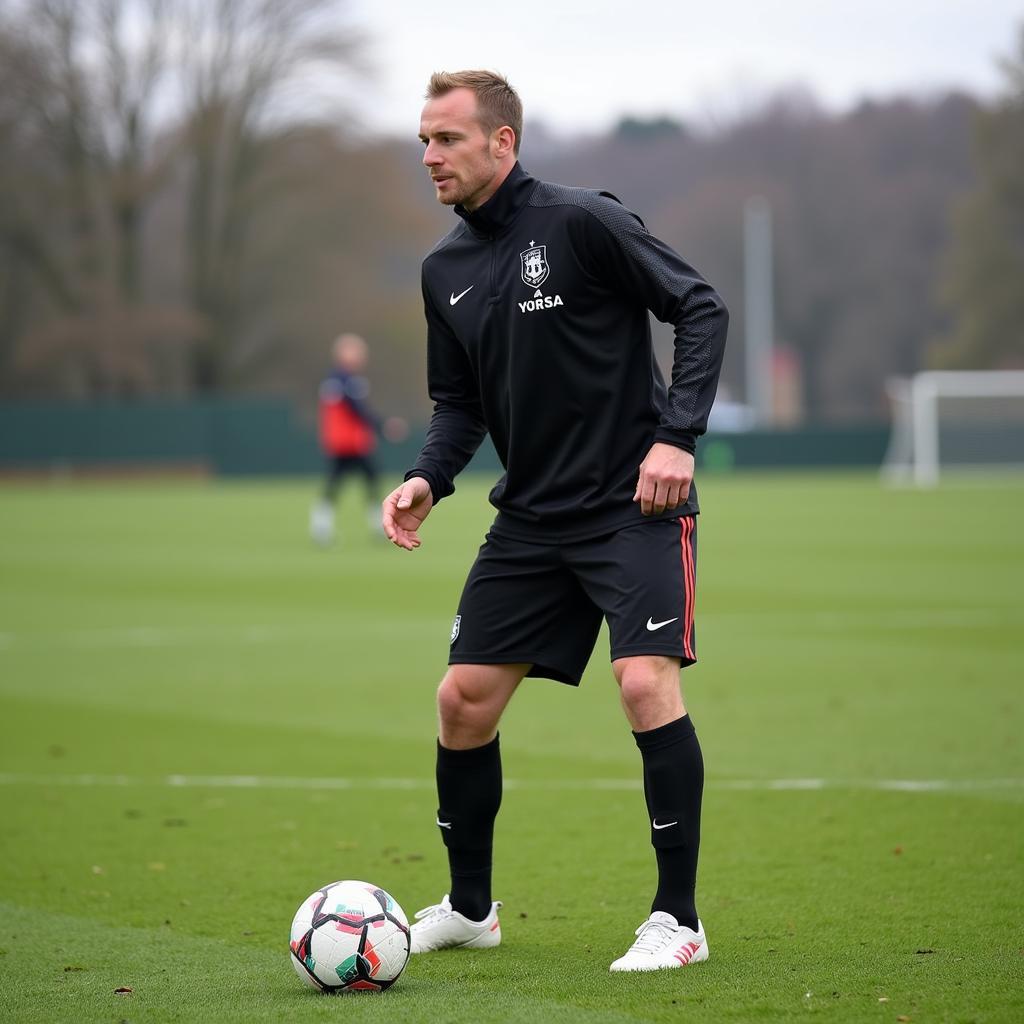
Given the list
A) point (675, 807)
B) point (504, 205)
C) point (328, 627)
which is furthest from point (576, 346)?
point (328, 627)

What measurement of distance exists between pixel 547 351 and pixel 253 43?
154 ft

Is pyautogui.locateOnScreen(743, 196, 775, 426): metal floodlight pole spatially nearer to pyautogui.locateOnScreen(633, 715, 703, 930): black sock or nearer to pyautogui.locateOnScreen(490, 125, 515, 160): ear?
pyautogui.locateOnScreen(490, 125, 515, 160): ear

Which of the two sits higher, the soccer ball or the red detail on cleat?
the soccer ball

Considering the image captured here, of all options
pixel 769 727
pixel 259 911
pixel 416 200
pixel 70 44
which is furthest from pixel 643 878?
pixel 416 200

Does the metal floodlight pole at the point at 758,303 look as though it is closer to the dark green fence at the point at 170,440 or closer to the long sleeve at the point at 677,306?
the dark green fence at the point at 170,440

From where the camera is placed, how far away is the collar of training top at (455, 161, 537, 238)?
487 centimetres

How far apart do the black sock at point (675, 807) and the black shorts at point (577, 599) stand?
230 mm

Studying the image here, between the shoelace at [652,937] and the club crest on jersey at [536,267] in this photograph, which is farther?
the club crest on jersey at [536,267]

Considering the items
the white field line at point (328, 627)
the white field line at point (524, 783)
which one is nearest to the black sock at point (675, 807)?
the white field line at point (524, 783)

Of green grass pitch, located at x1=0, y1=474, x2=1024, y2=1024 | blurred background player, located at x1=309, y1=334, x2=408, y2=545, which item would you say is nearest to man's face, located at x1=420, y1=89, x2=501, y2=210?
green grass pitch, located at x1=0, y1=474, x2=1024, y2=1024

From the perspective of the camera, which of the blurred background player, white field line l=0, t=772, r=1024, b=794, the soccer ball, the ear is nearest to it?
the soccer ball

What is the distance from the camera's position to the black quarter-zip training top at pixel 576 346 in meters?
4.69

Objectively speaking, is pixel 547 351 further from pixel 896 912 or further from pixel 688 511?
pixel 896 912

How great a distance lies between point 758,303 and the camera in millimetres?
65688
